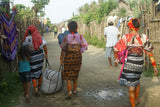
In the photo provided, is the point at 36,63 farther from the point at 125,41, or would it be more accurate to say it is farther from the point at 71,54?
the point at 125,41

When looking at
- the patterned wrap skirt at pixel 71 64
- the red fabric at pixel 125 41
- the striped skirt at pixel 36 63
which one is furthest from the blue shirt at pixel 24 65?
the red fabric at pixel 125 41

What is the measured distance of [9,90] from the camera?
13.0 feet

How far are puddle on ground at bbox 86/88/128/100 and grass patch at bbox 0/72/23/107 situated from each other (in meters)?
1.66

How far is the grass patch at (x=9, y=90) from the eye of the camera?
353 centimetres

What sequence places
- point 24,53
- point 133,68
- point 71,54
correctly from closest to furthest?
1. point 133,68
2. point 24,53
3. point 71,54

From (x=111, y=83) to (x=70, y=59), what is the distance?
1.70 metres

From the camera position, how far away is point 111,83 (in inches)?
189

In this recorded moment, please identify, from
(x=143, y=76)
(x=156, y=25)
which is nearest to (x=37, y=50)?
(x=143, y=76)

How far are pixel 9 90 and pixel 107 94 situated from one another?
230cm

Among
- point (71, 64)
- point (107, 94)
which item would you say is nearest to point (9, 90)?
point (71, 64)

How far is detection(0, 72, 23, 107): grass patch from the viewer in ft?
11.6

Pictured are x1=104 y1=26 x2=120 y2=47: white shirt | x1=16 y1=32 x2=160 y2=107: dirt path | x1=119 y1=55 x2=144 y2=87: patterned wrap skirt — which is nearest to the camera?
x1=119 y1=55 x2=144 y2=87: patterned wrap skirt

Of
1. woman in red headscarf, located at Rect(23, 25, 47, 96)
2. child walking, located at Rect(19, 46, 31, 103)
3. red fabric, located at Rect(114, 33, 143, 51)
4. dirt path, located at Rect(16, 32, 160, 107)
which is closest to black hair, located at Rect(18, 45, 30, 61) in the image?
child walking, located at Rect(19, 46, 31, 103)

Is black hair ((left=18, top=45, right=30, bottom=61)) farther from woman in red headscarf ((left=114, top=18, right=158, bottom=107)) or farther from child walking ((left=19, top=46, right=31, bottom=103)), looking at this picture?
woman in red headscarf ((left=114, top=18, right=158, bottom=107))
